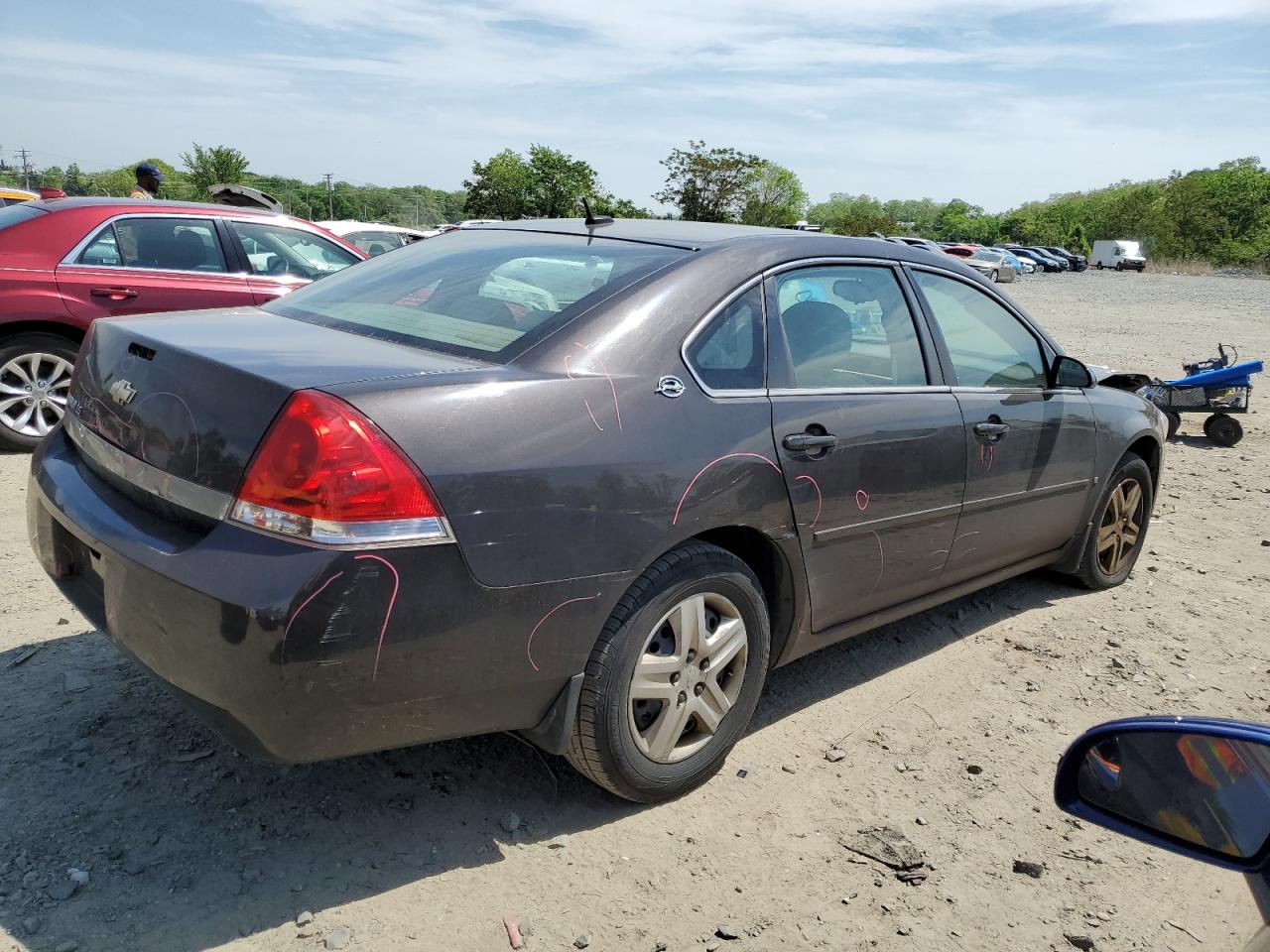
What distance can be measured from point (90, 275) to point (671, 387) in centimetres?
530

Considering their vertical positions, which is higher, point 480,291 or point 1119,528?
point 480,291

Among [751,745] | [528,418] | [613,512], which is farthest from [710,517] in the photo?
[751,745]

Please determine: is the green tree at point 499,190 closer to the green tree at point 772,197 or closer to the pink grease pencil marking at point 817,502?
the green tree at point 772,197

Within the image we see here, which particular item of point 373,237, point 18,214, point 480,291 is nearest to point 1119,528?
point 480,291

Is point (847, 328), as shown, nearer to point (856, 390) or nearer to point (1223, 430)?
point (856, 390)

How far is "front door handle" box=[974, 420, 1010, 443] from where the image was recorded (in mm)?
3834

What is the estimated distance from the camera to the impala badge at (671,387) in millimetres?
2805

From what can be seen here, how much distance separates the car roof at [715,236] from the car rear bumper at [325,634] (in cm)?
132

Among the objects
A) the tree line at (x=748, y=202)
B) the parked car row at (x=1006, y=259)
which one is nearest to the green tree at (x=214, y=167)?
the tree line at (x=748, y=202)

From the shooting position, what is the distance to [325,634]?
7.29ft

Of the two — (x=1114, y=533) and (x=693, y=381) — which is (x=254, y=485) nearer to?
(x=693, y=381)

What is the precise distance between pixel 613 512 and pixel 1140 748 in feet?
4.73

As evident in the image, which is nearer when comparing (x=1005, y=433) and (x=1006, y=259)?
(x=1005, y=433)

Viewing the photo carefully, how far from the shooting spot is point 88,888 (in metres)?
2.47
